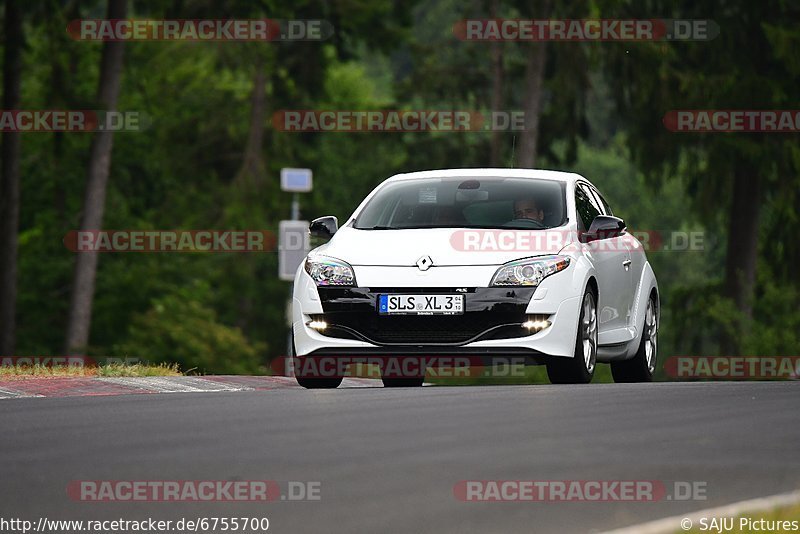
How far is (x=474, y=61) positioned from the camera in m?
54.8

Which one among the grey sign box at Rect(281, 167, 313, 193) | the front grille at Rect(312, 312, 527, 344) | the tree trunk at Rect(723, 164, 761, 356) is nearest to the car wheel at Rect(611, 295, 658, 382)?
the front grille at Rect(312, 312, 527, 344)

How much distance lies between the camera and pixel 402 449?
31.0 ft

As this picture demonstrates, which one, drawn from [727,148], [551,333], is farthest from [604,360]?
[727,148]

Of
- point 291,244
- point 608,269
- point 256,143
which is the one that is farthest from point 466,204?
point 256,143

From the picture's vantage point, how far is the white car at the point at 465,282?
13742 mm

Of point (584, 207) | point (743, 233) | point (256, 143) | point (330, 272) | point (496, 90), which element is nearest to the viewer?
point (330, 272)

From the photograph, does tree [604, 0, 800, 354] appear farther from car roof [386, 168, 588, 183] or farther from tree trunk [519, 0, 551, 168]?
car roof [386, 168, 588, 183]

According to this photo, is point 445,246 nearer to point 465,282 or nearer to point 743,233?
point 465,282

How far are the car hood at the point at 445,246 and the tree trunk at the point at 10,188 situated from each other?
85.3ft

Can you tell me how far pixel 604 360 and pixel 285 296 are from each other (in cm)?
4800

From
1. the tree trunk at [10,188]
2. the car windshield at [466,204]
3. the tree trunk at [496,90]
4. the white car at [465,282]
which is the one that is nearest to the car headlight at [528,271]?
the white car at [465,282]

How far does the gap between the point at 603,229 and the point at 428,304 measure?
72.2 inches

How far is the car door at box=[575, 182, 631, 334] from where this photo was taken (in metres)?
14.9

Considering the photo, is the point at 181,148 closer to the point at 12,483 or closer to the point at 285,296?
the point at 285,296
